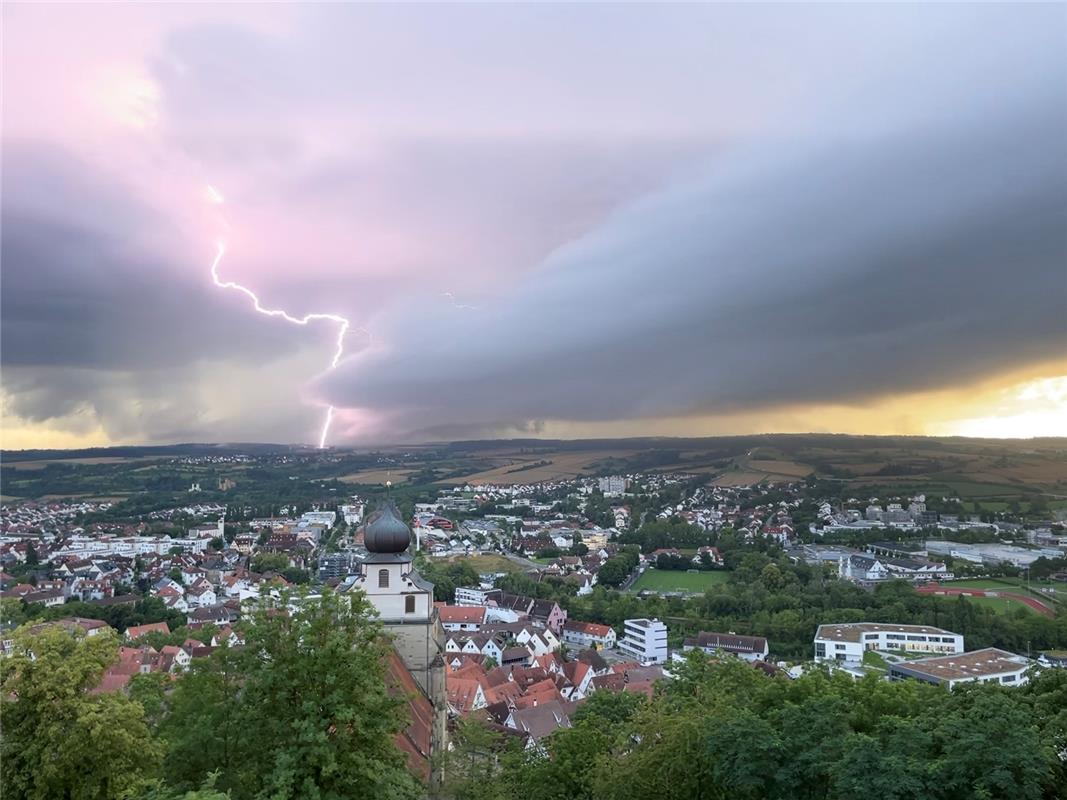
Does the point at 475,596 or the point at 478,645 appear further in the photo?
the point at 475,596

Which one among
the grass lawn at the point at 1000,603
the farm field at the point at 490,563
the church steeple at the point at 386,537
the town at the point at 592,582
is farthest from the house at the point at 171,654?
the grass lawn at the point at 1000,603

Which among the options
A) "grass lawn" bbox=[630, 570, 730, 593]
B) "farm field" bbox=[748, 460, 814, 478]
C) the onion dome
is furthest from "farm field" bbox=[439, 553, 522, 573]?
"farm field" bbox=[748, 460, 814, 478]

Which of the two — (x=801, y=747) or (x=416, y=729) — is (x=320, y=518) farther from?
(x=801, y=747)

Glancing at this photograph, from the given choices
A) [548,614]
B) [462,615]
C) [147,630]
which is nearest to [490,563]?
[548,614]

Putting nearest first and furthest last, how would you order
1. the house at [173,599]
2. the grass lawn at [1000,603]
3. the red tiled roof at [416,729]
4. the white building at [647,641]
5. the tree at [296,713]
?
the tree at [296,713]
the red tiled roof at [416,729]
the white building at [647,641]
the grass lawn at [1000,603]
the house at [173,599]

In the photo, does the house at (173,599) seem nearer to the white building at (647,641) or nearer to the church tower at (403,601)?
the white building at (647,641)

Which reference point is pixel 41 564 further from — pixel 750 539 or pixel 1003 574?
pixel 1003 574
